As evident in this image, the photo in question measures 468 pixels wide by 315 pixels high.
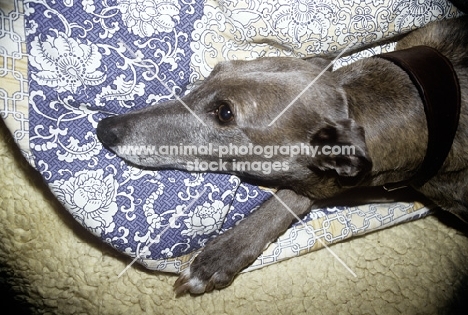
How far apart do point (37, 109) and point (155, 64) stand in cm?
78

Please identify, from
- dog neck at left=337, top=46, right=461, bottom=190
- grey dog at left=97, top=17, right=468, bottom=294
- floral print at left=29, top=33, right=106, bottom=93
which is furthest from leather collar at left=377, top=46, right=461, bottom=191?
floral print at left=29, top=33, right=106, bottom=93

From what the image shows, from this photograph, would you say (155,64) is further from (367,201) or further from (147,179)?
(367,201)

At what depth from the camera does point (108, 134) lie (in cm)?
246

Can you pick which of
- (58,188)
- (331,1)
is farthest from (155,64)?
(331,1)

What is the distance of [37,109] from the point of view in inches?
93.7

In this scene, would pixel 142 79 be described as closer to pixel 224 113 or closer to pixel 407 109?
pixel 224 113

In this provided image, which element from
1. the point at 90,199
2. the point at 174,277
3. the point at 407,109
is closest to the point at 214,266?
the point at 174,277

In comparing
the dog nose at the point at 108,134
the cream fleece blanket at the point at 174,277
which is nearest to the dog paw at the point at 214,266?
the cream fleece blanket at the point at 174,277

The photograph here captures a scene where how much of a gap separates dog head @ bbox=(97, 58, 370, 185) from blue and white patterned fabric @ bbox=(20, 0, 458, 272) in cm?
15

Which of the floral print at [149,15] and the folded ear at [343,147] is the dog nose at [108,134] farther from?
the folded ear at [343,147]

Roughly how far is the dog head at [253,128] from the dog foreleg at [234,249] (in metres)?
0.32

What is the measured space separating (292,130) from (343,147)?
32 cm

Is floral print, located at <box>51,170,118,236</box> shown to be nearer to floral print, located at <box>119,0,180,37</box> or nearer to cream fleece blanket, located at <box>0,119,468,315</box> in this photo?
cream fleece blanket, located at <box>0,119,468,315</box>

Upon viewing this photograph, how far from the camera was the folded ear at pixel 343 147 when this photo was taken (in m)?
2.23
